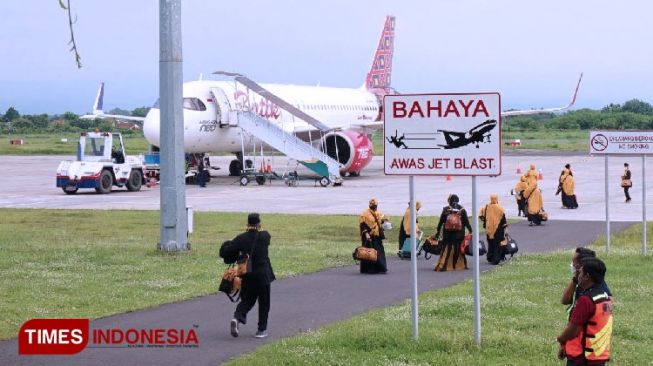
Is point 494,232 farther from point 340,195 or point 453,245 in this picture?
point 340,195

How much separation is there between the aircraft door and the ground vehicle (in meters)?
4.05

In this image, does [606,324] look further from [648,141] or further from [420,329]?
[648,141]

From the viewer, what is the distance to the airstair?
47.6m

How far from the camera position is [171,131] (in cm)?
2273

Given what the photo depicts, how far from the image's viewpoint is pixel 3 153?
83.4 m

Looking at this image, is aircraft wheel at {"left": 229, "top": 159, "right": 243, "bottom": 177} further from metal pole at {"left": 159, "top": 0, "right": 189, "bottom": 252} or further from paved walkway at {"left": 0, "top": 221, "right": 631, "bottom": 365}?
paved walkway at {"left": 0, "top": 221, "right": 631, "bottom": 365}

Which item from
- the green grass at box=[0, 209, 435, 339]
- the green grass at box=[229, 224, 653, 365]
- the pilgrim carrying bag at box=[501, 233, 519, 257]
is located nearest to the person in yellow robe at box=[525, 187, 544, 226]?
the green grass at box=[0, 209, 435, 339]

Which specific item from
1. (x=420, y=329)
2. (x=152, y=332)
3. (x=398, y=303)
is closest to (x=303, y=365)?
(x=420, y=329)

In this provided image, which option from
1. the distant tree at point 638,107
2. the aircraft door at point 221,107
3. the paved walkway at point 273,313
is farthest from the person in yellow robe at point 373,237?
the distant tree at point 638,107

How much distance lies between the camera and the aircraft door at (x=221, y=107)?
4753 cm

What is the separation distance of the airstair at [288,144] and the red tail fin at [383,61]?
1905 centimetres

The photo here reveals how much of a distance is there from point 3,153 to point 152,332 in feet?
241

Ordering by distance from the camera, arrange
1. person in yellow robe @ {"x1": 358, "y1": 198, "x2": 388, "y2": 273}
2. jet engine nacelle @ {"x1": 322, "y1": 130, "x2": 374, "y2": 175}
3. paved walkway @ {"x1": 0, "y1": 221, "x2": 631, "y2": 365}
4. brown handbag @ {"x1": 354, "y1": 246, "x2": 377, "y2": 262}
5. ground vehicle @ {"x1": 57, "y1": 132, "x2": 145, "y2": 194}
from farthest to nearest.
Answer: jet engine nacelle @ {"x1": 322, "y1": 130, "x2": 374, "y2": 175} → ground vehicle @ {"x1": 57, "y1": 132, "x2": 145, "y2": 194} → person in yellow robe @ {"x1": 358, "y1": 198, "x2": 388, "y2": 273} → brown handbag @ {"x1": 354, "y1": 246, "x2": 377, "y2": 262} → paved walkway @ {"x1": 0, "y1": 221, "x2": 631, "y2": 365}

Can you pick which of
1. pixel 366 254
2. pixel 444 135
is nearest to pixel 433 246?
pixel 366 254
